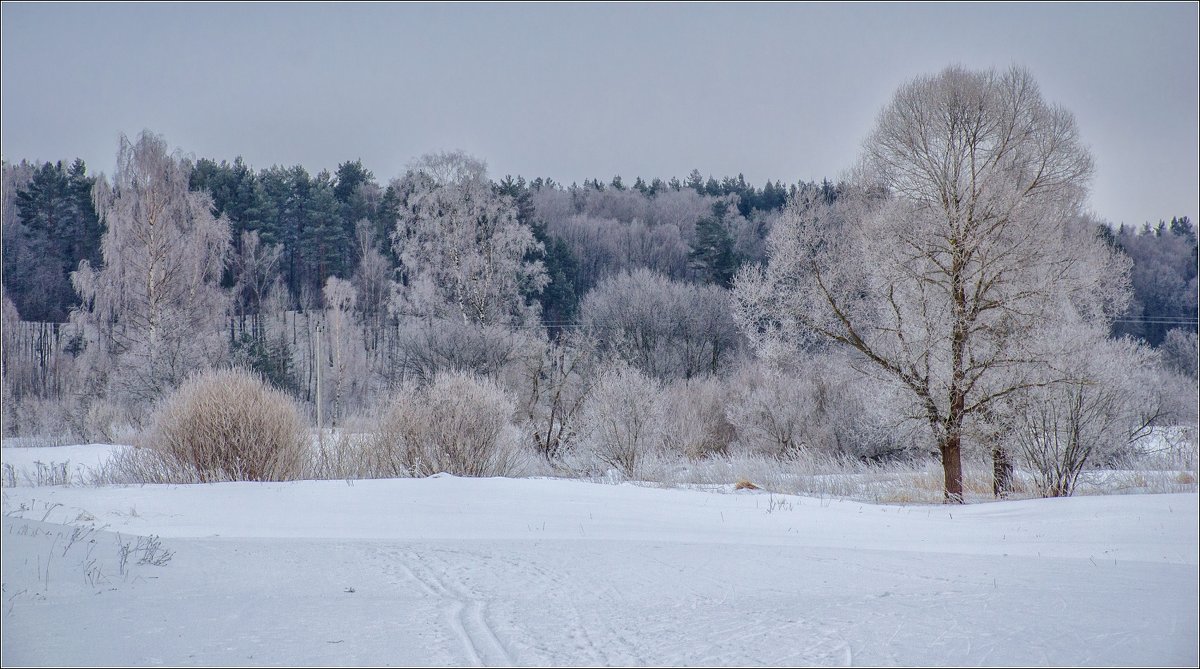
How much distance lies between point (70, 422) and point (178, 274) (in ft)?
19.9

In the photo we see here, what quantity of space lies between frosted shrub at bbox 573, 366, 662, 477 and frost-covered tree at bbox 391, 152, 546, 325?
12458 millimetres

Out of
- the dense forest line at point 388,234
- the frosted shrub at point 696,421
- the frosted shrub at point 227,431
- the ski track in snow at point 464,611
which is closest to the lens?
the ski track in snow at point 464,611

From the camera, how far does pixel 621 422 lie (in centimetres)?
2238

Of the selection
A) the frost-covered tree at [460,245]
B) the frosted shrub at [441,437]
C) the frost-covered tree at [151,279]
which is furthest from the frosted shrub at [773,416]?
the frost-covered tree at [151,279]

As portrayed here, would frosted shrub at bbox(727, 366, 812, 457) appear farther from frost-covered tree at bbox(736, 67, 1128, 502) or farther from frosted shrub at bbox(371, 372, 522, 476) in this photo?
frosted shrub at bbox(371, 372, 522, 476)

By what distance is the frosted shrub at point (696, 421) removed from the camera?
2555 centimetres

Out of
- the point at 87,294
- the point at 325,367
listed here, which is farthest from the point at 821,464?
the point at 325,367

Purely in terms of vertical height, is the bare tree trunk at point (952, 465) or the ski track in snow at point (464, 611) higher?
the ski track in snow at point (464, 611)

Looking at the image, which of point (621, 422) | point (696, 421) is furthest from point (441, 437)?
point (696, 421)

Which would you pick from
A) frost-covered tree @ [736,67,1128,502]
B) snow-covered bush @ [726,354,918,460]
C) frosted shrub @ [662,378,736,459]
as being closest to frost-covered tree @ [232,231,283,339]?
frosted shrub @ [662,378,736,459]

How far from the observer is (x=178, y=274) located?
101 ft

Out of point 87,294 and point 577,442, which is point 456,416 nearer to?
point 577,442

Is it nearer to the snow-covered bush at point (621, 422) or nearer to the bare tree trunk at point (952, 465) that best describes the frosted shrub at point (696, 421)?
the snow-covered bush at point (621, 422)

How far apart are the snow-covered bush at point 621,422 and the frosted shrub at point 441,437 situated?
6.20 metres
